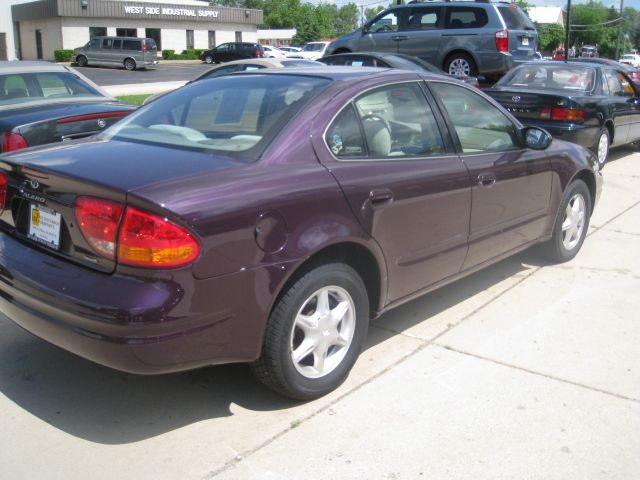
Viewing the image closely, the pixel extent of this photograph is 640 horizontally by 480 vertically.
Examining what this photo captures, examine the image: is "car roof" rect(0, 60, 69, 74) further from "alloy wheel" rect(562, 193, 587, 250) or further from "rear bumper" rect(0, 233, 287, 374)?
"alloy wheel" rect(562, 193, 587, 250)

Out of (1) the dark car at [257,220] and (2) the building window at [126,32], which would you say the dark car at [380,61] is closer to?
(1) the dark car at [257,220]

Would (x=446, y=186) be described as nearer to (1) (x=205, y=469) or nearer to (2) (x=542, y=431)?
(2) (x=542, y=431)

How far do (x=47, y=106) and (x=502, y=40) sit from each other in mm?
9652

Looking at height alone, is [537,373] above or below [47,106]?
below

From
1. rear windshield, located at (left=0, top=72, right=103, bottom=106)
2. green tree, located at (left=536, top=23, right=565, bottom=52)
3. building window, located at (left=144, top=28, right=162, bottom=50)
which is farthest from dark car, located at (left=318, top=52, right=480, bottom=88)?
green tree, located at (left=536, top=23, right=565, bottom=52)

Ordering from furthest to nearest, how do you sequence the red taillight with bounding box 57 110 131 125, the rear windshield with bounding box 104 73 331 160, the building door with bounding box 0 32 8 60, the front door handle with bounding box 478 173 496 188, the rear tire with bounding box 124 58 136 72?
the building door with bounding box 0 32 8 60
the rear tire with bounding box 124 58 136 72
the red taillight with bounding box 57 110 131 125
the front door handle with bounding box 478 173 496 188
the rear windshield with bounding box 104 73 331 160

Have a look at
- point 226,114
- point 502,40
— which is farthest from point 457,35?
point 226,114

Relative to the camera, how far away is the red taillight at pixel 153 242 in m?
2.84

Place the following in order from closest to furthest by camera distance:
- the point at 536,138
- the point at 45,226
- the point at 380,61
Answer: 1. the point at 45,226
2. the point at 536,138
3. the point at 380,61

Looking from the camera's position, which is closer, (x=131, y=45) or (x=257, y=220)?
(x=257, y=220)

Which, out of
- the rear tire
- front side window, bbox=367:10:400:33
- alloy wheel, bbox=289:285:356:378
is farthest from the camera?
the rear tire

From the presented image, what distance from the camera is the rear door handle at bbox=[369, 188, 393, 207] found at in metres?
3.62

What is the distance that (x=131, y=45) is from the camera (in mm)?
41500

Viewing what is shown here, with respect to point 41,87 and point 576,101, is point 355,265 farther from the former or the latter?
point 576,101
